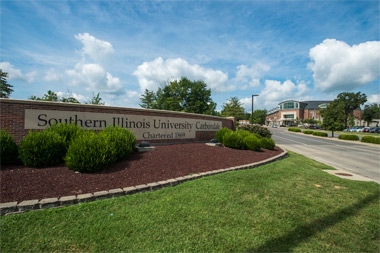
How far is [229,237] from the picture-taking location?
270 cm

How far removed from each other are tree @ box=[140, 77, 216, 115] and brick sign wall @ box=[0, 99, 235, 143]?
3422 centimetres

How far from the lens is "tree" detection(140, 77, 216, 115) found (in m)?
46.8

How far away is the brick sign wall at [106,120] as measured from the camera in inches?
243

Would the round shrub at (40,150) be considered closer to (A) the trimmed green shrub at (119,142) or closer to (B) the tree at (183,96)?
(A) the trimmed green shrub at (119,142)

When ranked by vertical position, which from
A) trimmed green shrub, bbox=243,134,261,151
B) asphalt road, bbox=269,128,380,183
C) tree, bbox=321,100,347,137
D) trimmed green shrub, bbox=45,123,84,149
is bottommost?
asphalt road, bbox=269,128,380,183

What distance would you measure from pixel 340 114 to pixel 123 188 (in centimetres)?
3917

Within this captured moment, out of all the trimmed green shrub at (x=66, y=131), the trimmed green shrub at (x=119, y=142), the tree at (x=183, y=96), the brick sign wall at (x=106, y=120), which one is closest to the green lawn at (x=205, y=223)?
the trimmed green shrub at (x=119, y=142)

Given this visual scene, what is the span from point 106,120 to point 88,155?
11.8ft

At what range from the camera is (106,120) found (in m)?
8.08

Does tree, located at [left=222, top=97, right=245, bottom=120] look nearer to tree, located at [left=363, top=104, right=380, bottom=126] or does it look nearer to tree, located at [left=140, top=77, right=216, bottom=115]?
tree, located at [left=140, top=77, right=216, bottom=115]

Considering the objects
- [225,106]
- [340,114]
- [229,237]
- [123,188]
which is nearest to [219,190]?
[229,237]

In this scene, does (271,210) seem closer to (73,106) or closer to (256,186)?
(256,186)

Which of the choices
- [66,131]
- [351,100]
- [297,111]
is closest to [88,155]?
[66,131]

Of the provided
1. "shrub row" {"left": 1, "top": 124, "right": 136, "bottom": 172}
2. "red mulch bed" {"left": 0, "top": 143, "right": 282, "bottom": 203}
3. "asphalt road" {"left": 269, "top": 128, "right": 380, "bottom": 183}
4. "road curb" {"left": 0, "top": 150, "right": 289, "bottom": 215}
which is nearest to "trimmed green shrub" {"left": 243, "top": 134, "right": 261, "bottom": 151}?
"red mulch bed" {"left": 0, "top": 143, "right": 282, "bottom": 203}
